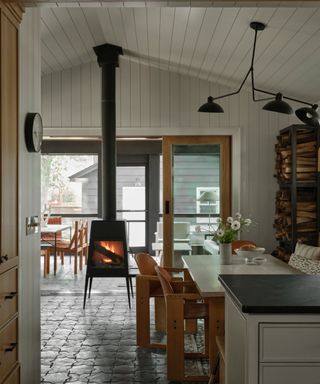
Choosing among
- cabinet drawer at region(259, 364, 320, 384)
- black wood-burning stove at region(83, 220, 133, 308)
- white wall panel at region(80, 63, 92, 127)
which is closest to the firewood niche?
black wood-burning stove at region(83, 220, 133, 308)

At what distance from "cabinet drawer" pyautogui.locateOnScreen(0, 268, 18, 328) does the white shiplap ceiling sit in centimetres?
262

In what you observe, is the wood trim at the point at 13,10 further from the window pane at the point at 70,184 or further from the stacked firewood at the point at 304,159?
the window pane at the point at 70,184

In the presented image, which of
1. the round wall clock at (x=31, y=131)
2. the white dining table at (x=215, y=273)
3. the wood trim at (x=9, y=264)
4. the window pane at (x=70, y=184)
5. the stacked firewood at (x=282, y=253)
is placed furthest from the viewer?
the window pane at (x=70, y=184)

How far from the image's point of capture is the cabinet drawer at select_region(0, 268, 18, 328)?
2.40 m

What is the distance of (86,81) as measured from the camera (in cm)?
645

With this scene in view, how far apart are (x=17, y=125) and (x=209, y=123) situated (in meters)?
4.03

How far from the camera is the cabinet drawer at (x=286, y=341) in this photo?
5.72 feet

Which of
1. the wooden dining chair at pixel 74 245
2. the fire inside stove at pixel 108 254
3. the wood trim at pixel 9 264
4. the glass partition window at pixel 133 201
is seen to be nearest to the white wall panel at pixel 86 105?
the fire inside stove at pixel 108 254

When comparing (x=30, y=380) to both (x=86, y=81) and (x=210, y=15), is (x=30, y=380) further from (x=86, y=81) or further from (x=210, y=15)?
(x=86, y=81)

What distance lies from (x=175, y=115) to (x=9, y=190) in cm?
414

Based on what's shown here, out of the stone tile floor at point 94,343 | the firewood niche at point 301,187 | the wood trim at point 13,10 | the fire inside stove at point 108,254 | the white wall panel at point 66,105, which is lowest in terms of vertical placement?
the stone tile floor at point 94,343

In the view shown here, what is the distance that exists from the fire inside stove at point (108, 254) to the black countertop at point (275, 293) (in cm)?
364

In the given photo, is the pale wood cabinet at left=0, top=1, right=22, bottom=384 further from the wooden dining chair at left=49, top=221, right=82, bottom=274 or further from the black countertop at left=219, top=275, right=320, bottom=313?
the wooden dining chair at left=49, top=221, right=82, bottom=274

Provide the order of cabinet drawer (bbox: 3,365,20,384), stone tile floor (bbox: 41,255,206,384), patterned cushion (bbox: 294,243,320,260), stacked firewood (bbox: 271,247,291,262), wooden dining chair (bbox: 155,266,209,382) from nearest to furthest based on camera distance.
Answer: cabinet drawer (bbox: 3,365,20,384) < wooden dining chair (bbox: 155,266,209,382) < stone tile floor (bbox: 41,255,206,384) < patterned cushion (bbox: 294,243,320,260) < stacked firewood (bbox: 271,247,291,262)
